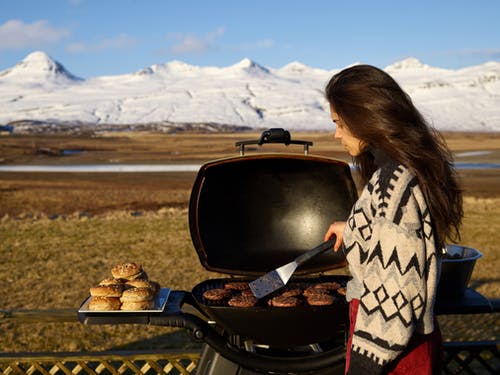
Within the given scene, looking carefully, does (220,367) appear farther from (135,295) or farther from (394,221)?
(394,221)

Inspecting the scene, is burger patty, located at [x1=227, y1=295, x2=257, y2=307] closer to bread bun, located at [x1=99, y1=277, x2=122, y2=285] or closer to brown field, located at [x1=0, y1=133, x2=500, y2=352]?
bread bun, located at [x1=99, y1=277, x2=122, y2=285]

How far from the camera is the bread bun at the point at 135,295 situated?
8.74 ft

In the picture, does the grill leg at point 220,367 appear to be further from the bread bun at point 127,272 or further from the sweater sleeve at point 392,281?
the sweater sleeve at point 392,281

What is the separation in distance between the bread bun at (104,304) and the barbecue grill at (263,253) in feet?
0.11

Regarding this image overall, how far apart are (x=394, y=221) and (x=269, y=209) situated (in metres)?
1.67

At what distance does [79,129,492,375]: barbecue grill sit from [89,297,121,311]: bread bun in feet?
0.11

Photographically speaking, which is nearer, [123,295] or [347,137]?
[347,137]

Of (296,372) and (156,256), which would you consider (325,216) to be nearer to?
(296,372)

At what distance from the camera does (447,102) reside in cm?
15312

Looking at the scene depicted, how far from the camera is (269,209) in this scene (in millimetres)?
3441

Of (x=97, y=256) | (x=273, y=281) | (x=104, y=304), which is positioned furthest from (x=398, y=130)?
(x=97, y=256)

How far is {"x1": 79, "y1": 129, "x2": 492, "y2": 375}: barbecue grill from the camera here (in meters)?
2.62

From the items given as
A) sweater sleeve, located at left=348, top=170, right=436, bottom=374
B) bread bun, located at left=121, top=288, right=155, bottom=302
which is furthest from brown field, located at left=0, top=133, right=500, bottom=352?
sweater sleeve, located at left=348, top=170, right=436, bottom=374

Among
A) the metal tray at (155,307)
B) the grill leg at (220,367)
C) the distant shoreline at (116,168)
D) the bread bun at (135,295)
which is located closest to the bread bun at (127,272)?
the metal tray at (155,307)
